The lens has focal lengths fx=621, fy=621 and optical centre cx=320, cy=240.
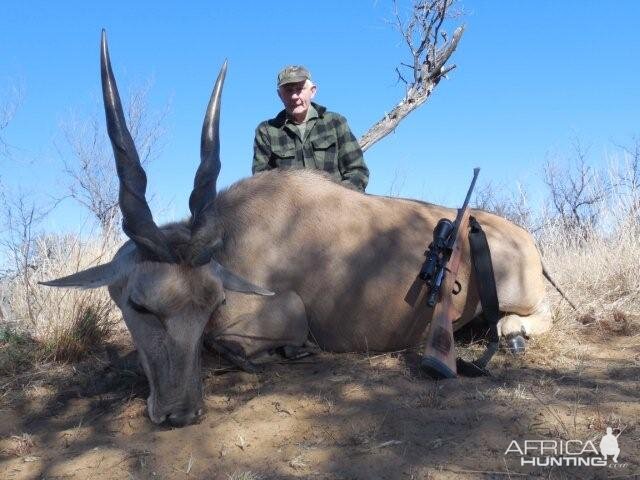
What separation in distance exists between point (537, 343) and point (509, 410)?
5.50 feet

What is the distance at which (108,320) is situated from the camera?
212 inches

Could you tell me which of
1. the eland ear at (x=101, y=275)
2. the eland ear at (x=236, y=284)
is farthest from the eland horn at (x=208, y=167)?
the eland ear at (x=101, y=275)

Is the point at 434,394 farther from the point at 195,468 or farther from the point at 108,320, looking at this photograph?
the point at 108,320

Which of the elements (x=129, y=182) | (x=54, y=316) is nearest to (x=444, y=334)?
(x=129, y=182)

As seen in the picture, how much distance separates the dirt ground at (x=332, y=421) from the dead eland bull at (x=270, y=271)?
0.25 m

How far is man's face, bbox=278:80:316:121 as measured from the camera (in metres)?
6.38

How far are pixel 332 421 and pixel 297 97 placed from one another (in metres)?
4.03

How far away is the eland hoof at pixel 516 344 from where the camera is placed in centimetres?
451

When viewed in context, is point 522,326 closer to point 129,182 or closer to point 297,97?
point 129,182

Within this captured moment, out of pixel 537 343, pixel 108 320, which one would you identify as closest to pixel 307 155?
pixel 108 320

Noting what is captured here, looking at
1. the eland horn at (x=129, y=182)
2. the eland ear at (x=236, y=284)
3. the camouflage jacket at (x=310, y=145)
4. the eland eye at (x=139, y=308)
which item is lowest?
the eland eye at (x=139, y=308)

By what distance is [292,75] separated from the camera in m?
6.26

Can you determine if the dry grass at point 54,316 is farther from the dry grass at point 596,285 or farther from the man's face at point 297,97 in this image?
the dry grass at point 596,285

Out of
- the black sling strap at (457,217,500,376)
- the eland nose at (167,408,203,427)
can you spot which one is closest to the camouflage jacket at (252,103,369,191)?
the black sling strap at (457,217,500,376)
